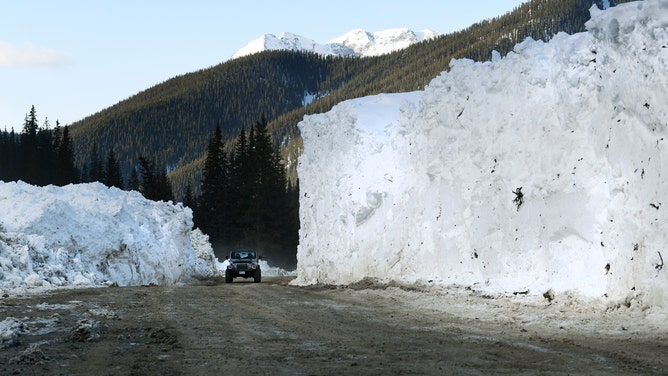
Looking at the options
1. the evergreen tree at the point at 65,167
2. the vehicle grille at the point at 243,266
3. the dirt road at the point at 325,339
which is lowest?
the dirt road at the point at 325,339

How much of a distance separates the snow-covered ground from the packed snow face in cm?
1120

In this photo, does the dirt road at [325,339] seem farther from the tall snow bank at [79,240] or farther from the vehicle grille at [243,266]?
the vehicle grille at [243,266]

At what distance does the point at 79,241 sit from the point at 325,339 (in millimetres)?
23269

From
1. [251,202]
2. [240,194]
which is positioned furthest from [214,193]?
[251,202]

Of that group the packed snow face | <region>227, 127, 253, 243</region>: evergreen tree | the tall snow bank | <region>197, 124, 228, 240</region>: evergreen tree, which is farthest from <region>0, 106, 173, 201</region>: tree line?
the packed snow face

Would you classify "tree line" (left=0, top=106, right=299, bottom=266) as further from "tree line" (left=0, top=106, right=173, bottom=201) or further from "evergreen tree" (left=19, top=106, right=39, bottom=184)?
"evergreen tree" (left=19, top=106, right=39, bottom=184)

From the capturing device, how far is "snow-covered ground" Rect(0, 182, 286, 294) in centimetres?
2586

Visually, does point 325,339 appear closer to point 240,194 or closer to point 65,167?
point 240,194

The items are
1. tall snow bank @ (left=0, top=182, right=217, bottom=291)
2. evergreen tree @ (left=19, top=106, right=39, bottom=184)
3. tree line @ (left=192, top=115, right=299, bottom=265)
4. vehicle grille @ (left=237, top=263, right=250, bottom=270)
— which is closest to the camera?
tall snow bank @ (left=0, top=182, right=217, bottom=291)

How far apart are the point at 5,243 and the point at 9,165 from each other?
99441 mm

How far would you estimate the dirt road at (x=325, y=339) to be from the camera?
26.8 feet

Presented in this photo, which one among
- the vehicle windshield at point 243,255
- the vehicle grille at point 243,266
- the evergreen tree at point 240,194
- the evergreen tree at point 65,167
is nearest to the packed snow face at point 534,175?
the vehicle grille at point 243,266

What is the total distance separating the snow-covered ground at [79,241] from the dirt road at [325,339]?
28.6 feet

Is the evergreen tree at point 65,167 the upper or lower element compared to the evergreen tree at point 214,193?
upper
